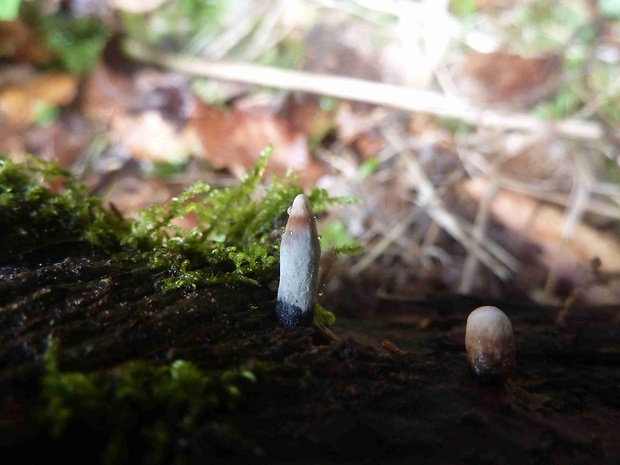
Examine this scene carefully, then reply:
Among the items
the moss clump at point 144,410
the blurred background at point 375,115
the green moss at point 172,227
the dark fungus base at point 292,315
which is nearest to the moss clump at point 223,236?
the green moss at point 172,227

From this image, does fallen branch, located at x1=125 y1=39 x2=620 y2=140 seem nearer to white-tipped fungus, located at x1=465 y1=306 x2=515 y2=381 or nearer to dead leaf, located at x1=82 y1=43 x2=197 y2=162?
dead leaf, located at x1=82 y1=43 x2=197 y2=162

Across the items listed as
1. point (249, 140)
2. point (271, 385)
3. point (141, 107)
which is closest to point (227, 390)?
point (271, 385)

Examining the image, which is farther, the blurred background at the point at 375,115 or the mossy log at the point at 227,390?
the blurred background at the point at 375,115

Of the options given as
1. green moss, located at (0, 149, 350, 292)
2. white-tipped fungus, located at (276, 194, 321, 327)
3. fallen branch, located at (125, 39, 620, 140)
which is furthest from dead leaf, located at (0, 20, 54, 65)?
white-tipped fungus, located at (276, 194, 321, 327)

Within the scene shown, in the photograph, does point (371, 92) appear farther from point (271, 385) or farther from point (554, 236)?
point (271, 385)

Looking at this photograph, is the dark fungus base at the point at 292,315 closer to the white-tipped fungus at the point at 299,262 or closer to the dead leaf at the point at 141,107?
the white-tipped fungus at the point at 299,262

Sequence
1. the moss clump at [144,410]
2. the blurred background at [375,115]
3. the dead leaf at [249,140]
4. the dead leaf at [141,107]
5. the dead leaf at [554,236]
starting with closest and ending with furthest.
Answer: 1. the moss clump at [144,410]
2. the dead leaf at [554,236]
3. the blurred background at [375,115]
4. the dead leaf at [249,140]
5. the dead leaf at [141,107]
